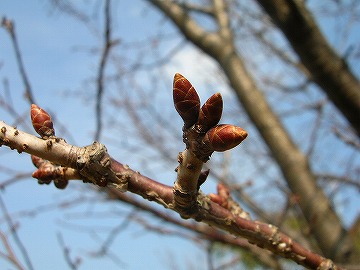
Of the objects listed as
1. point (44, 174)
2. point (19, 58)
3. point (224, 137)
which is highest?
point (19, 58)

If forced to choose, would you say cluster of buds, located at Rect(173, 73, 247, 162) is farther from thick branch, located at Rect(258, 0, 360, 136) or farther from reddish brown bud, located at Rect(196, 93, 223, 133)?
thick branch, located at Rect(258, 0, 360, 136)

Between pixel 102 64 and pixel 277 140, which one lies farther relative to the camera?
pixel 277 140

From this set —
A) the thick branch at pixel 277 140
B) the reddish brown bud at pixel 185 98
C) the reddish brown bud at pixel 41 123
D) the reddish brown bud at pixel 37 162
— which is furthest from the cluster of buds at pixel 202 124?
the thick branch at pixel 277 140

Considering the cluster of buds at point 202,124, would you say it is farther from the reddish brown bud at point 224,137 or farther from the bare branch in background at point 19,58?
the bare branch in background at point 19,58

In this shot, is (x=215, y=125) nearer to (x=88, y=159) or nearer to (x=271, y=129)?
(x=88, y=159)

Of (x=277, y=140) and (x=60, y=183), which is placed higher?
(x=277, y=140)

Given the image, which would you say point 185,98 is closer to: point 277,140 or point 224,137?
point 224,137

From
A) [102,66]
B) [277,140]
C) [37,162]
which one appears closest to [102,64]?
[102,66]

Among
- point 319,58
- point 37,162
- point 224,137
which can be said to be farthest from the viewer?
point 319,58
